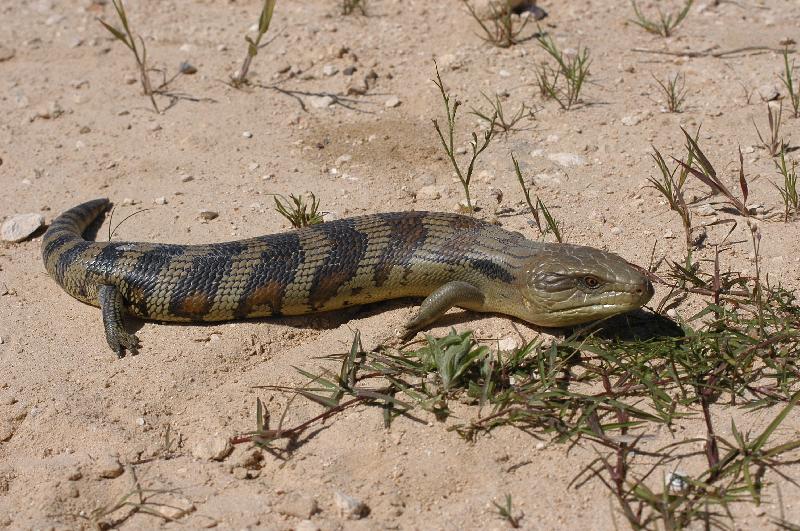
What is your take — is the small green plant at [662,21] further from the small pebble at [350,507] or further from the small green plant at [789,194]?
the small pebble at [350,507]

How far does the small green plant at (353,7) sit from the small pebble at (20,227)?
388 centimetres

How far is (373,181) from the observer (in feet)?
22.0

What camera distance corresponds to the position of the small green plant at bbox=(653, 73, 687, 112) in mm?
7004

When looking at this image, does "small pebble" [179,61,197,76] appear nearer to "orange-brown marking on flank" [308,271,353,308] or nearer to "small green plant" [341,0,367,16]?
"small green plant" [341,0,367,16]

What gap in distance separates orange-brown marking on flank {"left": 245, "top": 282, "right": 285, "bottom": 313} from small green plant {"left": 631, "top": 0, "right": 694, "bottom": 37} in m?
4.75

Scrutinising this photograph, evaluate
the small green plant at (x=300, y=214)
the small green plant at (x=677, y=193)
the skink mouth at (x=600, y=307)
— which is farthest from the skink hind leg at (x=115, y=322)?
the small green plant at (x=677, y=193)

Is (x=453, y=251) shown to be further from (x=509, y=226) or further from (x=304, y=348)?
(x=304, y=348)

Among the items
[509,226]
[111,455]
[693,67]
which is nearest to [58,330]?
[111,455]

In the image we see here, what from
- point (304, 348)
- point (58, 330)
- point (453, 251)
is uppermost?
point (453, 251)

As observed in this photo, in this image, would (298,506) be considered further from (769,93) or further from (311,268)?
(769,93)

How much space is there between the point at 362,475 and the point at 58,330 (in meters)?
2.62

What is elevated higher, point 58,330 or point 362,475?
point 362,475

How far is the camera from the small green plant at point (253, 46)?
757cm

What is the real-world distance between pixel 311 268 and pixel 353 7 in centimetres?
423
